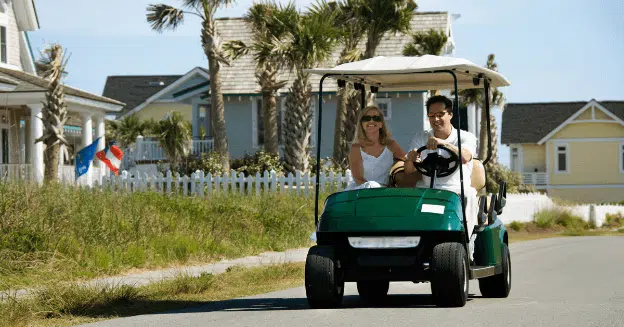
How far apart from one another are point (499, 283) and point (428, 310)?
6.11 ft

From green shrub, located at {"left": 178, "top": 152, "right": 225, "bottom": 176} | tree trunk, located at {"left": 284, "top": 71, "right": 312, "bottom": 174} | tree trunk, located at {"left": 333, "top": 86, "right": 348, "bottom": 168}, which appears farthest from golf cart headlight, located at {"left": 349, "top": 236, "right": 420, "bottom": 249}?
tree trunk, located at {"left": 333, "top": 86, "right": 348, "bottom": 168}

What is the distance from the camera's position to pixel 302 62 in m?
34.5

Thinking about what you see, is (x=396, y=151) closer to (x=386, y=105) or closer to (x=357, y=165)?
(x=357, y=165)

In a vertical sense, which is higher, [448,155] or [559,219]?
[448,155]

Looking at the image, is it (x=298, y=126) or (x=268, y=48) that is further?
(x=298, y=126)

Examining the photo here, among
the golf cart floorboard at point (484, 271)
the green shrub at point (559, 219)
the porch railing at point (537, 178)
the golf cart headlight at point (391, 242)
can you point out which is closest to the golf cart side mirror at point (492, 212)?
the golf cart floorboard at point (484, 271)

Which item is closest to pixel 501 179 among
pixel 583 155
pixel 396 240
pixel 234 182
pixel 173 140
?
pixel 173 140

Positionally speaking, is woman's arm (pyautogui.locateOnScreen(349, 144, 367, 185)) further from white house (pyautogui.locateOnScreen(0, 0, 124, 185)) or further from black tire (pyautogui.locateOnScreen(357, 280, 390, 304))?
white house (pyautogui.locateOnScreen(0, 0, 124, 185))

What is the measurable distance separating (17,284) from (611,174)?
52879mm

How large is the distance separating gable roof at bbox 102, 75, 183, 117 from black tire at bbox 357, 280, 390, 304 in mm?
56397

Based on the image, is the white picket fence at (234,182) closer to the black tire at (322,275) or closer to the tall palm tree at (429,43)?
the tall palm tree at (429,43)

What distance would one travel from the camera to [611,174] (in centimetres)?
6256

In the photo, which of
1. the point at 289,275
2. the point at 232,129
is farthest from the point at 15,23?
the point at 289,275

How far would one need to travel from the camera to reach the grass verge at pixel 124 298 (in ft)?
34.3
